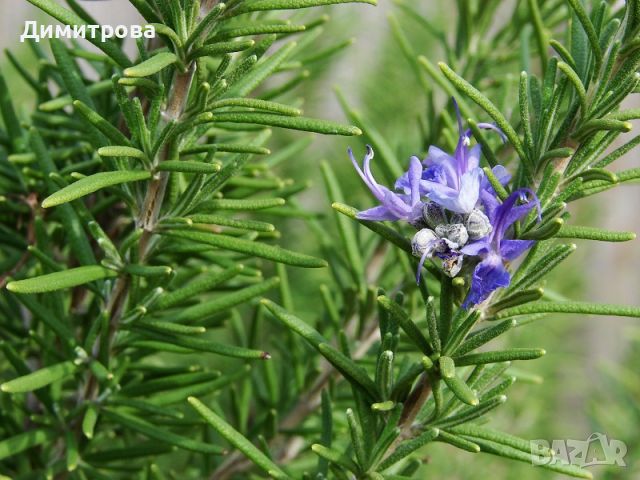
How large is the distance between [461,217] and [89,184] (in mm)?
278

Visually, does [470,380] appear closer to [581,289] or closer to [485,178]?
[485,178]

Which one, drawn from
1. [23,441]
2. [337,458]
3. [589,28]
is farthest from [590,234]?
[23,441]

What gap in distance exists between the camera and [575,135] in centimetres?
59

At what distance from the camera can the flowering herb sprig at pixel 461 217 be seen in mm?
536

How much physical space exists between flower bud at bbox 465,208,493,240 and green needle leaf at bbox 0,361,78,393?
1.24 ft

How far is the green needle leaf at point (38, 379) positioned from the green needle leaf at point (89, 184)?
16 cm

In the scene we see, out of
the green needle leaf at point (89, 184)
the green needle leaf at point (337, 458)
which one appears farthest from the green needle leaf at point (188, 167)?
the green needle leaf at point (337, 458)

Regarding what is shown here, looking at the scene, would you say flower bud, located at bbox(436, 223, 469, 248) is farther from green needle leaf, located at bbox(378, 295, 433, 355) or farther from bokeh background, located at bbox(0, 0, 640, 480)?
bokeh background, located at bbox(0, 0, 640, 480)

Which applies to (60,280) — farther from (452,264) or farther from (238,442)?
(452,264)

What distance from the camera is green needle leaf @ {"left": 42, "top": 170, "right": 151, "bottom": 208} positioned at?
53 centimetres

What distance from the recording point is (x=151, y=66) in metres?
0.53

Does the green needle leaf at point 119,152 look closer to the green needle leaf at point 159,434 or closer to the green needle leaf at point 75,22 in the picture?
the green needle leaf at point 75,22

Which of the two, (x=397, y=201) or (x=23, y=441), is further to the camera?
(x=23, y=441)

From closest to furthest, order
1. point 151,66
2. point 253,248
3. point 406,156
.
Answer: point 151,66 < point 253,248 < point 406,156
